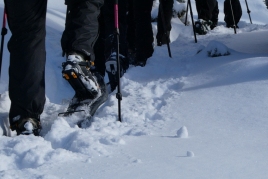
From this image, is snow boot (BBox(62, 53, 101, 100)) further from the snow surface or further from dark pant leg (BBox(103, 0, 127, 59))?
dark pant leg (BBox(103, 0, 127, 59))

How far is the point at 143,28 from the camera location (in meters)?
4.85

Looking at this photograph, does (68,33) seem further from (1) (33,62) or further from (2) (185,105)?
(2) (185,105)

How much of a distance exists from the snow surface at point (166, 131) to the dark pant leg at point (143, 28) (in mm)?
575

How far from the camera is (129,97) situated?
3420mm

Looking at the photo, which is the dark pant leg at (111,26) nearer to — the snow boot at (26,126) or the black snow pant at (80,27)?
the black snow pant at (80,27)

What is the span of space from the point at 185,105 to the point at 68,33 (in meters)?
0.75

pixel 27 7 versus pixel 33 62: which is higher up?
pixel 27 7

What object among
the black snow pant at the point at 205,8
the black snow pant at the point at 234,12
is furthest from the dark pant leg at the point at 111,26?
the black snow pant at the point at 234,12

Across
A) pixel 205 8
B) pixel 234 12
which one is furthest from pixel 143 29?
pixel 234 12

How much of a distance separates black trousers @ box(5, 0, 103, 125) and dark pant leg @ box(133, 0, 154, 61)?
195cm

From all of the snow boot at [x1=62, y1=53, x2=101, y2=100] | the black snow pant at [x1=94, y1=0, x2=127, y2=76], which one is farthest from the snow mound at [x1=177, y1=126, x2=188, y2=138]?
the black snow pant at [x1=94, y1=0, x2=127, y2=76]

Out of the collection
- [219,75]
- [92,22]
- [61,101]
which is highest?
[92,22]

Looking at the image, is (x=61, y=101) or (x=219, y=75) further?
(x=61, y=101)

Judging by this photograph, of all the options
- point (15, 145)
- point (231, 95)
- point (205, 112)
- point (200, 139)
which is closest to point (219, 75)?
point (231, 95)
